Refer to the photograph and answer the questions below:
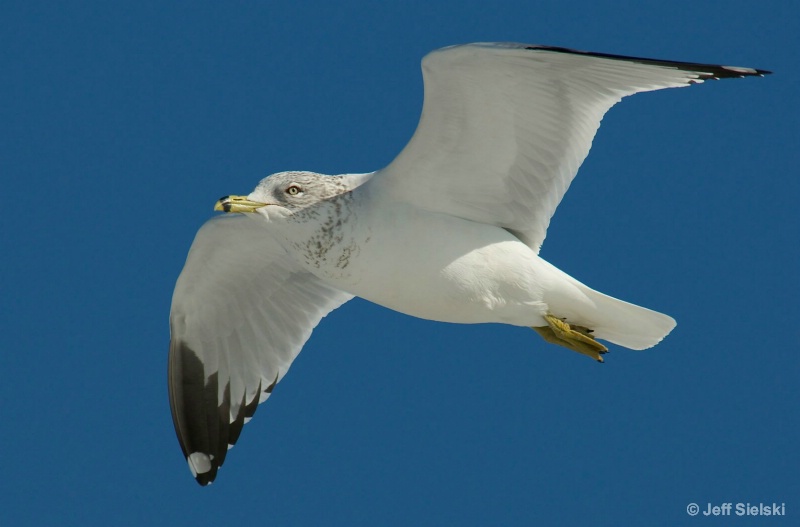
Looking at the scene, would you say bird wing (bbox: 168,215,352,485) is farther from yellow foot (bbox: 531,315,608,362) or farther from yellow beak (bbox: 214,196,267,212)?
yellow foot (bbox: 531,315,608,362)

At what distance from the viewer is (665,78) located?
6645mm

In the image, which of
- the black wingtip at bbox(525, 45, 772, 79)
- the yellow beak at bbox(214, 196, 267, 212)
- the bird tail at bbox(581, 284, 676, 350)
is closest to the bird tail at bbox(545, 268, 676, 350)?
the bird tail at bbox(581, 284, 676, 350)

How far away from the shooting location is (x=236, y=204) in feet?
22.1

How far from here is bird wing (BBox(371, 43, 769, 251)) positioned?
653 centimetres

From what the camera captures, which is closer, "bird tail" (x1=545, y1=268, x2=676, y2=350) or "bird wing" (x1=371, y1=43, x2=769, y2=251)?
"bird wing" (x1=371, y1=43, x2=769, y2=251)

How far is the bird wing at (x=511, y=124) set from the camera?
6.53 meters

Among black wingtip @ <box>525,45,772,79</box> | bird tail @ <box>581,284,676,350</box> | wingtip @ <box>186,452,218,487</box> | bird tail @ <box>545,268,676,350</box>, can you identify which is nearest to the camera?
black wingtip @ <box>525,45,772,79</box>

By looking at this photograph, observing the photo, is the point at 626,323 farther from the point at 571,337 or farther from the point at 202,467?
the point at 202,467

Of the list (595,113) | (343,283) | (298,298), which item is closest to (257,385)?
(298,298)

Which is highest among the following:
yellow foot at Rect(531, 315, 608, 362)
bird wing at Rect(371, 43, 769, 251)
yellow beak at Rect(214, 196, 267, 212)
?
bird wing at Rect(371, 43, 769, 251)

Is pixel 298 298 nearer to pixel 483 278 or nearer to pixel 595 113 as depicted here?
pixel 483 278

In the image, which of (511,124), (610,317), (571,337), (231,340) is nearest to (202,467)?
(231,340)

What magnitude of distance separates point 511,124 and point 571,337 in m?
1.33

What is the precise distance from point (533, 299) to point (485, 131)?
98 centimetres
